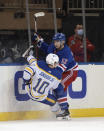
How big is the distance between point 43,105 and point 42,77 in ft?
2.03

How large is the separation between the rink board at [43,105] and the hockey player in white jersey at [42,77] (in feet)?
1.14

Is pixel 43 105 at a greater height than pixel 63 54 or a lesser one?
lesser

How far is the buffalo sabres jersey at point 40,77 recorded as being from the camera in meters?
6.05

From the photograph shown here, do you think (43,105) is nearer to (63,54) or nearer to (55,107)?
(55,107)

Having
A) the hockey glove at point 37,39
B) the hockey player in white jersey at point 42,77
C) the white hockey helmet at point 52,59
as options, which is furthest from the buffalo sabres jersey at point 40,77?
the hockey glove at point 37,39

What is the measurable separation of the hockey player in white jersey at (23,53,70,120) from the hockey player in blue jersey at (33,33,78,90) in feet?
0.39

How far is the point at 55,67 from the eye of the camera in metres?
6.11

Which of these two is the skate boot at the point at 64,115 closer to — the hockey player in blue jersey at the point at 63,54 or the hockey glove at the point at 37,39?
the hockey player in blue jersey at the point at 63,54

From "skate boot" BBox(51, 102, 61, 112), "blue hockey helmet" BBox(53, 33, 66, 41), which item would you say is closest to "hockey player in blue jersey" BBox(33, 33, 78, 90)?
"blue hockey helmet" BBox(53, 33, 66, 41)

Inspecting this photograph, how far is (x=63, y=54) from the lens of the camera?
6.19 meters

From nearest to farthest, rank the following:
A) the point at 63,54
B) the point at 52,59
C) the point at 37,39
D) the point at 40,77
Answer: the point at 52,59
the point at 40,77
the point at 63,54
the point at 37,39

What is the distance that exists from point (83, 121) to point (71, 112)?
39 cm

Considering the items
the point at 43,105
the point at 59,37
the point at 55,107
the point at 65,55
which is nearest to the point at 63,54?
the point at 65,55
